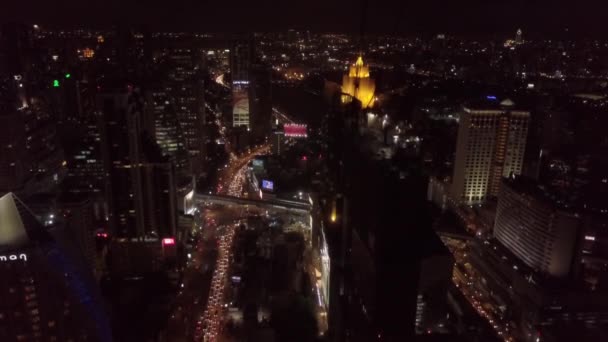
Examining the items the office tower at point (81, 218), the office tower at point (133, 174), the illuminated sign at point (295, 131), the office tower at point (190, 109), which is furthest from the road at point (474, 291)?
the office tower at point (190, 109)

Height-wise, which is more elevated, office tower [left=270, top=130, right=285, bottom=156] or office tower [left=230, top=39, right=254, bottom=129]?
office tower [left=230, top=39, right=254, bottom=129]

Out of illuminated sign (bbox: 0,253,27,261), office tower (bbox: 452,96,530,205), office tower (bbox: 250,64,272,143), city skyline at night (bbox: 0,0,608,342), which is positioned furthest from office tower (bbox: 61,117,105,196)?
office tower (bbox: 452,96,530,205)

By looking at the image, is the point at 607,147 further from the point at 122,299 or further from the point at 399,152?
the point at 122,299

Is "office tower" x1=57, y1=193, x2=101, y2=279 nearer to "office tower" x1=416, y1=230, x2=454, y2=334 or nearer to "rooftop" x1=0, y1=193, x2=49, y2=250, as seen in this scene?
"rooftop" x1=0, y1=193, x2=49, y2=250

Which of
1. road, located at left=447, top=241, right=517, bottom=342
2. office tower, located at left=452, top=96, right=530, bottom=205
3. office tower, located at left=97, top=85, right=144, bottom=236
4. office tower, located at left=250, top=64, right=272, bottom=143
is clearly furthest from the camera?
office tower, located at left=250, top=64, right=272, bottom=143

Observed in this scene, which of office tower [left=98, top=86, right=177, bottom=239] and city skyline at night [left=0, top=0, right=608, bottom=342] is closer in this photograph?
city skyline at night [left=0, top=0, right=608, bottom=342]

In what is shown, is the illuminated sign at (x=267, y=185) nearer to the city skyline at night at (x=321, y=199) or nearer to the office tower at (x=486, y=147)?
the city skyline at night at (x=321, y=199)
